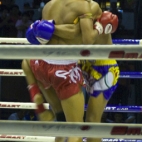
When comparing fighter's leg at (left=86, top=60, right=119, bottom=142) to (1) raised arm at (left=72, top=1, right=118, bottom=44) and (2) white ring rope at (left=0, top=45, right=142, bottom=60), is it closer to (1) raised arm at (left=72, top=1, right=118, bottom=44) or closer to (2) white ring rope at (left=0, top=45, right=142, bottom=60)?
(1) raised arm at (left=72, top=1, right=118, bottom=44)

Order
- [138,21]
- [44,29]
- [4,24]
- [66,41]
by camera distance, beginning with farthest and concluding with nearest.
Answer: [4,24] < [138,21] < [66,41] < [44,29]

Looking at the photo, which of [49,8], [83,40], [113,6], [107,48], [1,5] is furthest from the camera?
[1,5]

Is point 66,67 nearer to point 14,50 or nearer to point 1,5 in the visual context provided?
point 14,50

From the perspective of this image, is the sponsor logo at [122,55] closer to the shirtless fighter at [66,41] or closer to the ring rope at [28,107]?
the shirtless fighter at [66,41]

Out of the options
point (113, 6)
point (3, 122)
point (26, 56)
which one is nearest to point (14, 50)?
point (26, 56)

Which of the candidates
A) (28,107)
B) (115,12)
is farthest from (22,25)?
(28,107)

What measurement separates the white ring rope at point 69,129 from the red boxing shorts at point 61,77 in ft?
Answer: 2.50

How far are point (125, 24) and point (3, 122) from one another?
3746 millimetres

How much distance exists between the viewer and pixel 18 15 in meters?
5.07

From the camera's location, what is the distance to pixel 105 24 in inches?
86.6

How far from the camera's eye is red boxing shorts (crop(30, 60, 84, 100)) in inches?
83.2

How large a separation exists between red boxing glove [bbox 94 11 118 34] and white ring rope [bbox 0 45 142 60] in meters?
0.85

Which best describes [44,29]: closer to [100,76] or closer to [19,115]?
[100,76]

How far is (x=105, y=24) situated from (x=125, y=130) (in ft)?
3.13
